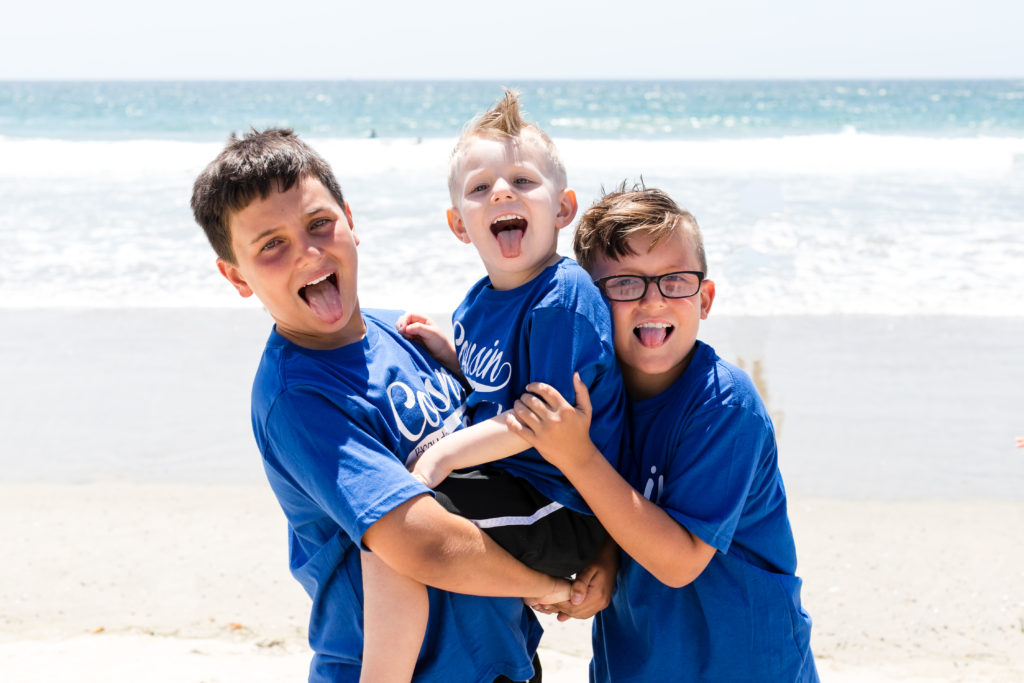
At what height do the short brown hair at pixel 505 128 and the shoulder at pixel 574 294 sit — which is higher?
the short brown hair at pixel 505 128

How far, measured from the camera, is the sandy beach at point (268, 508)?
144 inches

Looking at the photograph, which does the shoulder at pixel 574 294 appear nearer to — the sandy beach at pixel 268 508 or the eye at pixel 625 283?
the eye at pixel 625 283

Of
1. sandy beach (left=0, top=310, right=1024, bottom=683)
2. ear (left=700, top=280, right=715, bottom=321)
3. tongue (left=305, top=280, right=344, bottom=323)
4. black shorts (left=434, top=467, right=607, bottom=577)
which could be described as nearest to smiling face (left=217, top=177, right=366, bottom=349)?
tongue (left=305, top=280, right=344, bottom=323)

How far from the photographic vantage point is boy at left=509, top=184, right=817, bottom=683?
1871mm

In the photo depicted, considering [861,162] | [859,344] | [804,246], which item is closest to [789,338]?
[859,344]

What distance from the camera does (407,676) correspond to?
73.0 inches

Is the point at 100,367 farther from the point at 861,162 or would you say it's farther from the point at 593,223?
the point at 861,162

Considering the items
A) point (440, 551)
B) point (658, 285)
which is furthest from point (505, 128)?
point (440, 551)

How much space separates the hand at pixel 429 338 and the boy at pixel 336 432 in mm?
194

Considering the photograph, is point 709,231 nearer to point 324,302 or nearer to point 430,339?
point 430,339

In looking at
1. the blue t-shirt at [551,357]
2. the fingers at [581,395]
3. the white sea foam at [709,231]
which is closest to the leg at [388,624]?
the blue t-shirt at [551,357]

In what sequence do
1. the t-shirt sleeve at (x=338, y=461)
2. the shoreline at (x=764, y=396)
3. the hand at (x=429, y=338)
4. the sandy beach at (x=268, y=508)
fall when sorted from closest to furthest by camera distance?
the t-shirt sleeve at (x=338, y=461) < the hand at (x=429, y=338) < the sandy beach at (x=268, y=508) < the shoreline at (x=764, y=396)

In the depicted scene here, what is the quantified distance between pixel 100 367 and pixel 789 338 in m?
5.11

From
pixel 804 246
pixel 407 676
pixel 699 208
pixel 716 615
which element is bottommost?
pixel 407 676
